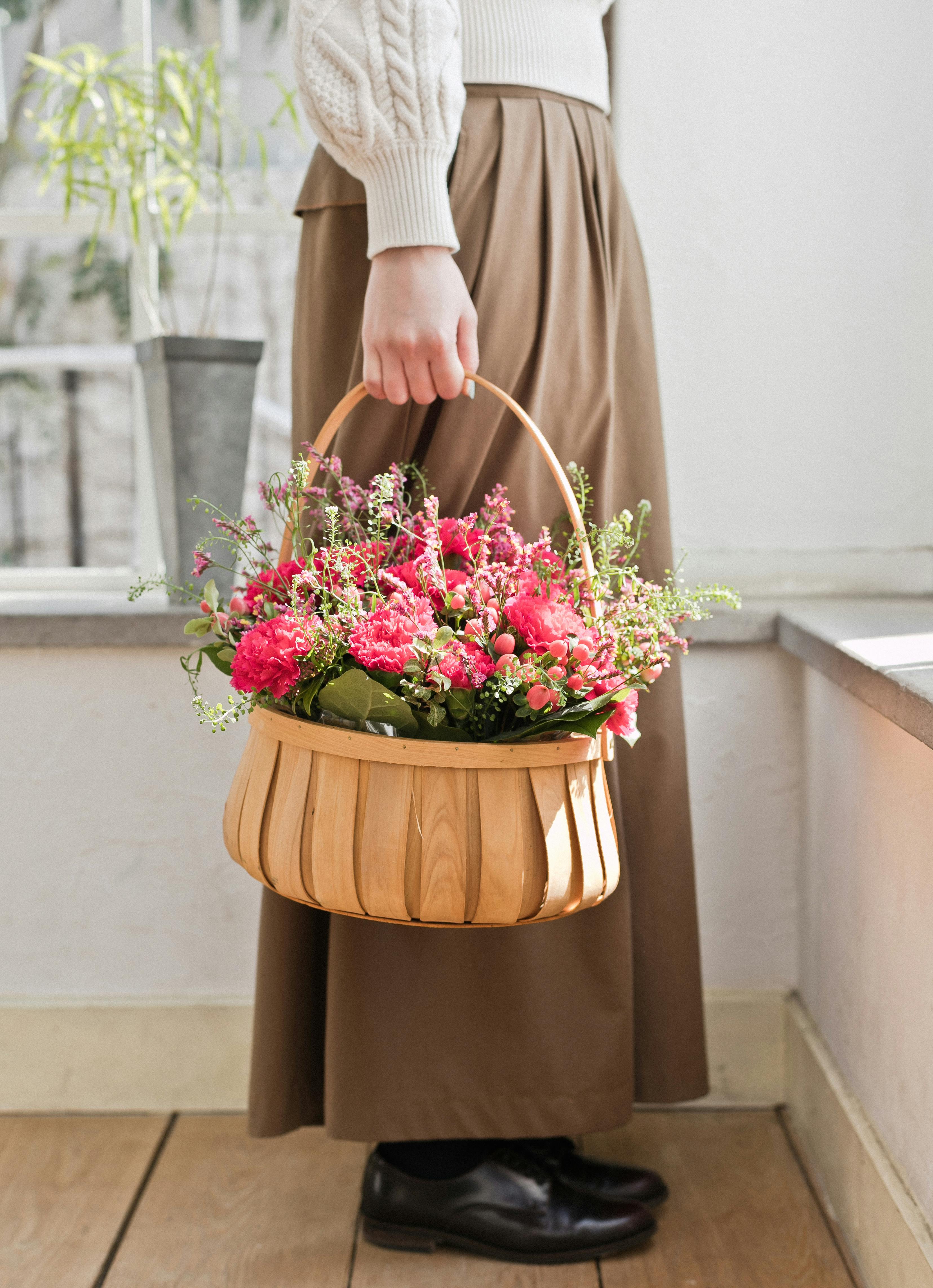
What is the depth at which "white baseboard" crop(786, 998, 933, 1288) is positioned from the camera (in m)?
0.98

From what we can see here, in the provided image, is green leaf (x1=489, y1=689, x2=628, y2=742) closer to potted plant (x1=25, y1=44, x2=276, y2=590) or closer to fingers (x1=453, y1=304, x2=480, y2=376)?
fingers (x1=453, y1=304, x2=480, y2=376)

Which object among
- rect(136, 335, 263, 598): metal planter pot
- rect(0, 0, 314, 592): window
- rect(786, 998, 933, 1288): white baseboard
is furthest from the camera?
rect(0, 0, 314, 592): window

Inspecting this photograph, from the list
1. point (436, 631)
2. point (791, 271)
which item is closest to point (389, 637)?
point (436, 631)

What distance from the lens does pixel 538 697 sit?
29.7 inches

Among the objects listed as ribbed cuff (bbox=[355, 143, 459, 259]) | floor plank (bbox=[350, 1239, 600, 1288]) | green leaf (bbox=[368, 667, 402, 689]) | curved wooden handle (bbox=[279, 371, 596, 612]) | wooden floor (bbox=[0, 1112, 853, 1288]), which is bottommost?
floor plank (bbox=[350, 1239, 600, 1288])

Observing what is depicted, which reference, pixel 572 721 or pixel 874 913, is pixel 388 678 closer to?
pixel 572 721

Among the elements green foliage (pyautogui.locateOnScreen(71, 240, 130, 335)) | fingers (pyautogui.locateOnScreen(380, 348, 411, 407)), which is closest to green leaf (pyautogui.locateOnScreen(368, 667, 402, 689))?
fingers (pyautogui.locateOnScreen(380, 348, 411, 407))

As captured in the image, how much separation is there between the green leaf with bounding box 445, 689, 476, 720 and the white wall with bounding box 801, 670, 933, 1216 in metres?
0.42

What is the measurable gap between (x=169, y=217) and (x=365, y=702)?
3.07 feet

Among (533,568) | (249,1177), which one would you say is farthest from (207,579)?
(249,1177)

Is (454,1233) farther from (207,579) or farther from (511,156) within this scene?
(511,156)

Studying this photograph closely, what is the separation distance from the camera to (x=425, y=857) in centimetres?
79

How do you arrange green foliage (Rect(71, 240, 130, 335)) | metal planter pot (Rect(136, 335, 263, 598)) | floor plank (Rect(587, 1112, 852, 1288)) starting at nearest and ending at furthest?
floor plank (Rect(587, 1112, 852, 1288)) → metal planter pot (Rect(136, 335, 263, 598)) → green foliage (Rect(71, 240, 130, 335))

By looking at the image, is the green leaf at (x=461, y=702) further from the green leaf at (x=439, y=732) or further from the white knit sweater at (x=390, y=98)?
the white knit sweater at (x=390, y=98)
